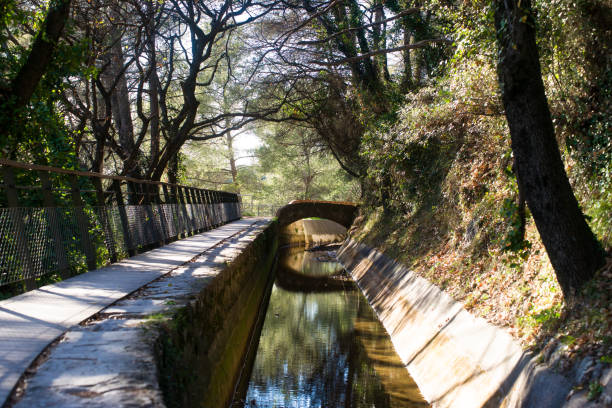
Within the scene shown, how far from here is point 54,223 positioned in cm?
582

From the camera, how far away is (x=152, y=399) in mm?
2600

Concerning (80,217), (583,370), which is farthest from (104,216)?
(583,370)

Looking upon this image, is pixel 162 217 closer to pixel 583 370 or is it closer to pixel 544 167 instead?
pixel 544 167

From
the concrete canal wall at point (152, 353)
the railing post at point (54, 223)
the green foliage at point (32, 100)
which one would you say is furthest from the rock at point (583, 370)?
the green foliage at point (32, 100)

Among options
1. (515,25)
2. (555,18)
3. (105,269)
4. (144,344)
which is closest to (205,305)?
(144,344)

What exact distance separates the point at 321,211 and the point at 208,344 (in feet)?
65.3

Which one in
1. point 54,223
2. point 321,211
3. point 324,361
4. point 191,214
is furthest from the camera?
point 321,211

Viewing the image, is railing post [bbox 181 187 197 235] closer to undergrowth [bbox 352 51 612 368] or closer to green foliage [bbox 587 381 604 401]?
undergrowth [bbox 352 51 612 368]

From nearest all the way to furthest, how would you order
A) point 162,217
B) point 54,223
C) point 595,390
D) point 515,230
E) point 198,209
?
point 595,390
point 515,230
point 54,223
point 162,217
point 198,209

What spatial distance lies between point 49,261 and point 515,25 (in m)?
5.50

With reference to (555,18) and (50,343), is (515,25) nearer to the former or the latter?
(555,18)

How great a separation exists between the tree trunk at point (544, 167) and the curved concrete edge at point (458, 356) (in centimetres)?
83

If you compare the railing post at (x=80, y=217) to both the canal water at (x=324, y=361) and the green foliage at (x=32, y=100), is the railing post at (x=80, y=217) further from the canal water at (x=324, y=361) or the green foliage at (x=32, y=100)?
the canal water at (x=324, y=361)

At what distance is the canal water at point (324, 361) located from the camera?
6.19 m
